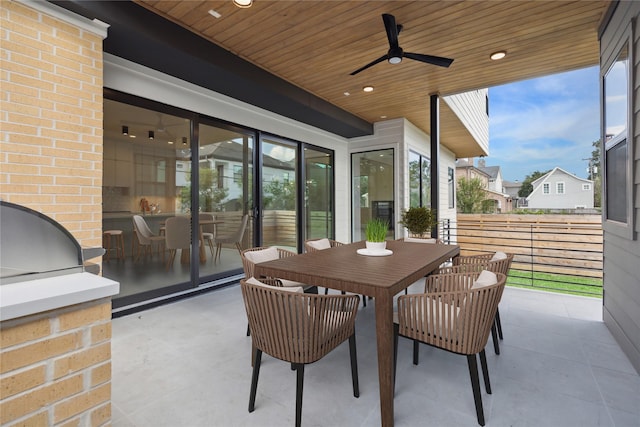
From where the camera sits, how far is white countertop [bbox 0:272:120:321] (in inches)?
26.8

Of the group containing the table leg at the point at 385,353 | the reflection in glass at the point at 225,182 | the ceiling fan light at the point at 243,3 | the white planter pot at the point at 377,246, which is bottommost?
the table leg at the point at 385,353

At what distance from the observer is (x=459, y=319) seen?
158 centimetres

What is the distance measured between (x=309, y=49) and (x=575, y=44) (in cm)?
278

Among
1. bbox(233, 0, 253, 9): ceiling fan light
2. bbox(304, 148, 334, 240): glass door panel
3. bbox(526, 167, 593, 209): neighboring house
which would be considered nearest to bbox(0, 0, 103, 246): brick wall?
bbox(233, 0, 253, 9): ceiling fan light

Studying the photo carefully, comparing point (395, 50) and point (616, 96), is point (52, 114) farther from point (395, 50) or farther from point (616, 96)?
point (616, 96)

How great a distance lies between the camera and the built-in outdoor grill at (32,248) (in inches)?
31.1

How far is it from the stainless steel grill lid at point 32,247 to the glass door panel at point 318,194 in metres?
4.75

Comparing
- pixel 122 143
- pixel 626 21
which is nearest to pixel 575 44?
pixel 626 21

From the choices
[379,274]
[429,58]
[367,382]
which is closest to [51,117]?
[379,274]

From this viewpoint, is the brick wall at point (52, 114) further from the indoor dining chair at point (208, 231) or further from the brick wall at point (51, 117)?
the indoor dining chair at point (208, 231)

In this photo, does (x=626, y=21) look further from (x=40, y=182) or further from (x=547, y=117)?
(x=547, y=117)

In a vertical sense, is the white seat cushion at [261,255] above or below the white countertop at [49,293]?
below

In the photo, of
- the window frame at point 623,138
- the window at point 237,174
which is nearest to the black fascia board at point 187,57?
the window at point 237,174

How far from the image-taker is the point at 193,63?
3.04 metres
